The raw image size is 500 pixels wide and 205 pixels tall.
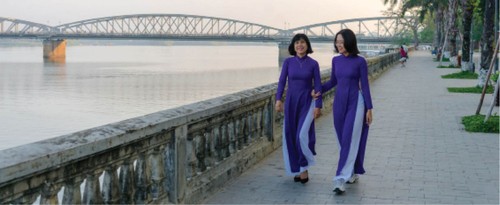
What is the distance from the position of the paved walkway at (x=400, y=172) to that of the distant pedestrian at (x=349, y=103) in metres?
0.31

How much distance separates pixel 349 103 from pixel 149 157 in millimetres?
2333

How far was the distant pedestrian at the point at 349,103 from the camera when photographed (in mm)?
6793

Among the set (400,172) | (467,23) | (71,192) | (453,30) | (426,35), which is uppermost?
(467,23)

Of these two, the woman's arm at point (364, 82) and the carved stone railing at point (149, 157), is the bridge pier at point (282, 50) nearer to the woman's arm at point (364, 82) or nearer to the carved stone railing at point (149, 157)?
the carved stone railing at point (149, 157)

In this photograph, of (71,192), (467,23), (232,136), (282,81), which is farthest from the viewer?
(467,23)

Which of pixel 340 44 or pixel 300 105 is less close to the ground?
pixel 340 44

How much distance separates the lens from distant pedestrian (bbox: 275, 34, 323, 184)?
22.9 ft

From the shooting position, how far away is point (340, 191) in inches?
268

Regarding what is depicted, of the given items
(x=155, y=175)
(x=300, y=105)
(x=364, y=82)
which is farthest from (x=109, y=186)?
(x=364, y=82)

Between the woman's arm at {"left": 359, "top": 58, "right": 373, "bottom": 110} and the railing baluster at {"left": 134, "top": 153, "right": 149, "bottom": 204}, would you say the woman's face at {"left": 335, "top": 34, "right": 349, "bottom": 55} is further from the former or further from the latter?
the railing baluster at {"left": 134, "top": 153, "right": 149, "bottom": 204}

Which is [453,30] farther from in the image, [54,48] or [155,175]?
[54,48]

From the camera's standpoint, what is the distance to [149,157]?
5480mm

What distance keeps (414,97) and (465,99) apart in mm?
1536

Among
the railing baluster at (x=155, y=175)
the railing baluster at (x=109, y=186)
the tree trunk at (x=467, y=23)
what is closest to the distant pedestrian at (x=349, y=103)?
the railing baluster at (x=155, y=175)
